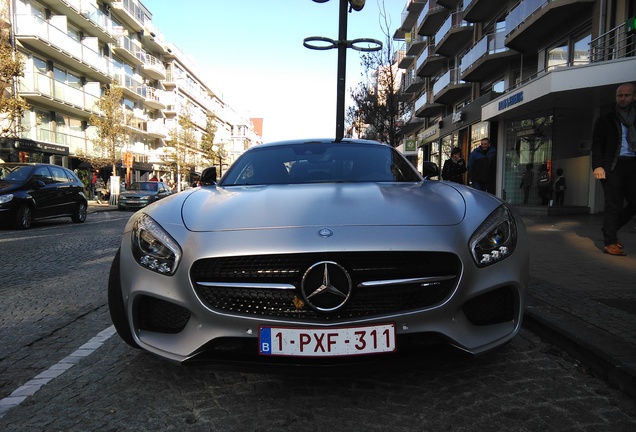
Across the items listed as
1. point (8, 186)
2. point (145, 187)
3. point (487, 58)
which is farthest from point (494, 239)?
point (145, 187)

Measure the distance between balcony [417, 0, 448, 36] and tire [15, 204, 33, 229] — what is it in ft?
84.1

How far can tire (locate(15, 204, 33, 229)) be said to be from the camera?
10.5m

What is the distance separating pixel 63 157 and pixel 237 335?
31.3 metres

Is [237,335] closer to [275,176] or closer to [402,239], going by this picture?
[402,239]

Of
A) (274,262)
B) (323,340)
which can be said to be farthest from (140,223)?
(323,340)

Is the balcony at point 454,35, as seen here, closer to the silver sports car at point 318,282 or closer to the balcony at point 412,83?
the balcony at point 412,83

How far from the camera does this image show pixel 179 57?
5234 centimetres

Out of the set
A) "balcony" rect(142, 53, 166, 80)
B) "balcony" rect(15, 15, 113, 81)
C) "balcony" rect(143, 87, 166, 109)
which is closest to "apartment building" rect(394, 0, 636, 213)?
"balcony" rect(15, 15, 113, 81)

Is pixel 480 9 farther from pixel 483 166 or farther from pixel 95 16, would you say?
pixel 95 16

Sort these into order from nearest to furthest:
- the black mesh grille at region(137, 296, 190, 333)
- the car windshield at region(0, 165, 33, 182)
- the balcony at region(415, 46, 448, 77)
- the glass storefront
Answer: the black mesh grille at region(137, 296, 190, 333) → the car windshield at region(0, 165, 33, 182) → the glass storefront → the balcony at region(415, 46, 448, 77)

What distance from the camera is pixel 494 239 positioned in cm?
217

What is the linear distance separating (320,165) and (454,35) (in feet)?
81.4

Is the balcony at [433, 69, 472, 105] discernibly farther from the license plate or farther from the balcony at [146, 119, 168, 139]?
the balcony at [146, 119, 168, 139]

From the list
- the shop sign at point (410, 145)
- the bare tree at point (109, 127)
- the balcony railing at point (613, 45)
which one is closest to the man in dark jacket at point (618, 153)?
the balcony railing at point (613, 45)
